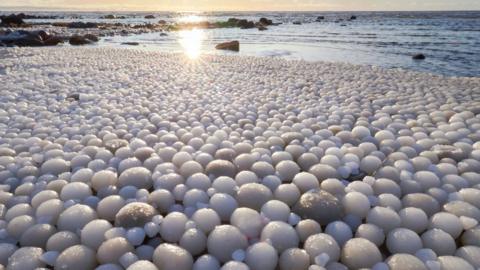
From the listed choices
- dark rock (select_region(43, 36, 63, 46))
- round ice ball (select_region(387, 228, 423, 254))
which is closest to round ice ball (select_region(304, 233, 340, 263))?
round ice ball (select_region(387, 228, 423, 254))

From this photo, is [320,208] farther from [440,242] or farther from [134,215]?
[134,215]

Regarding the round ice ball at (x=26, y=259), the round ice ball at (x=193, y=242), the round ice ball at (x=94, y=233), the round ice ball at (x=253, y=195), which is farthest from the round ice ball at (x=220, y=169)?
the round ice ball at (x=26, y=259)

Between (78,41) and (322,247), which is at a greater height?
(78,41)

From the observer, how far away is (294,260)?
67.6 inches

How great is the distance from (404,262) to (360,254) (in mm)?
188

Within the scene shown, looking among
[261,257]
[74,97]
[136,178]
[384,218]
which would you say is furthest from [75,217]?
[74,97]

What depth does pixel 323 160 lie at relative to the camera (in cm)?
277

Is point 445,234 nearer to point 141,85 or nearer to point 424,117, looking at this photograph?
point 424,117

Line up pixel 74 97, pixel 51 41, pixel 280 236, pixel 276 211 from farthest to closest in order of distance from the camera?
1. pixel 51 41
2. pixel 74 97
3. pixel 276 211
4. pixel 280 236

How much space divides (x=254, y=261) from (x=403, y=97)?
13.9 feet

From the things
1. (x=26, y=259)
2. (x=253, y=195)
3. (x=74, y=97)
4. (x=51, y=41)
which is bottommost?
(x=26, y=259)

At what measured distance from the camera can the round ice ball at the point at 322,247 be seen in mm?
1754

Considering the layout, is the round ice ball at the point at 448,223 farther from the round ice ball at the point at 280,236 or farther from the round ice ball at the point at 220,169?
the round ice ball at the point at 220,169

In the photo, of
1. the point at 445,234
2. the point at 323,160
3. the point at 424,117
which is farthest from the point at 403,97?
the point at 445,234
